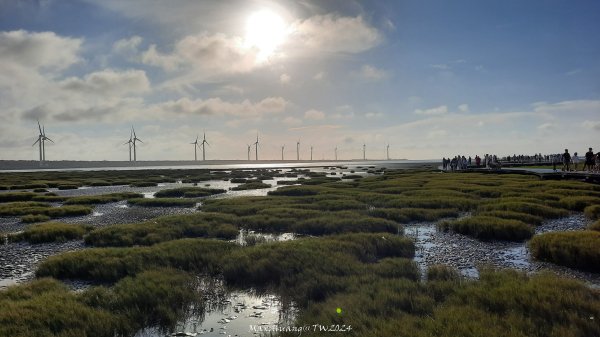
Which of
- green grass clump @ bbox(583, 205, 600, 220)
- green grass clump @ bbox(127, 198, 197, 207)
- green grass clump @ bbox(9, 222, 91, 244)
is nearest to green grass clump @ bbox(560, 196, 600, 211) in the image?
green grass clump @ bbox(583, 205, 600, 220)

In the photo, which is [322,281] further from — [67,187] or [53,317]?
[67,187]

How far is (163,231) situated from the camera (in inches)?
849

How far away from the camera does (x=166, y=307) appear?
1089 cm

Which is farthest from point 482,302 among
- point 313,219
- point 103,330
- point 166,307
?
point 313,219

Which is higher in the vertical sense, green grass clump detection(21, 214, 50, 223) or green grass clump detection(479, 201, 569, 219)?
green grass clump detection(479, 201, 569, 219)

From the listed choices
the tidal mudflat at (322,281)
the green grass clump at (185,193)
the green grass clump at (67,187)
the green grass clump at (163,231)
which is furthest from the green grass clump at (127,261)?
the green grass clump at (67,187)

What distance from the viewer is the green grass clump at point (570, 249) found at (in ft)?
45.9

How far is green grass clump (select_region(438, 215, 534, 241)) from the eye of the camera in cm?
1922

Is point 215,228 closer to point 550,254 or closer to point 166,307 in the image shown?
point 166,307

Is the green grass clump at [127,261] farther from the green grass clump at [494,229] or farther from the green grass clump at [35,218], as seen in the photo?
the green grass clump at [35,218]

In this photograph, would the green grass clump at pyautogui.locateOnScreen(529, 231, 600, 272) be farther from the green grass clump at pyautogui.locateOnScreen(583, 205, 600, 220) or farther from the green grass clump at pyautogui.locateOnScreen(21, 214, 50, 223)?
the green grass clump at pyautogui.locateOnScreen(21, 214, 50, 223)

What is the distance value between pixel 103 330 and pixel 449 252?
1299 centimetres

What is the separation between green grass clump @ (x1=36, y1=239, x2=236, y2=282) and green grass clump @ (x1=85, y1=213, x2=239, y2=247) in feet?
10.9

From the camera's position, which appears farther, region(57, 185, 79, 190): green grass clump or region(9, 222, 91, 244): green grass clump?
region(57, 185, 79, 190): green grass clump
